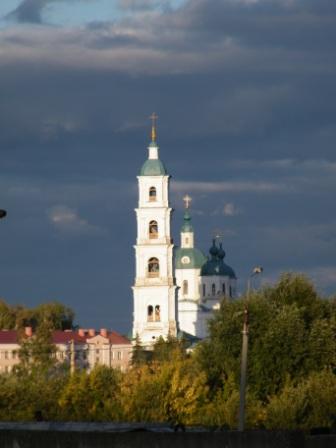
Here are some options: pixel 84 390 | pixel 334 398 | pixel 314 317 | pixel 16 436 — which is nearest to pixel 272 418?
pixel 334 398

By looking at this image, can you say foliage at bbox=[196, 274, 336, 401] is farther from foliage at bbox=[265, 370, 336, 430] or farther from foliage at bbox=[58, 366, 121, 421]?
foliage at bbox=[265, 370, 336, 430]

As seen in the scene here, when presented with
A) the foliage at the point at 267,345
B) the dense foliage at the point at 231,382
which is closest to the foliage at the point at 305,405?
the dense foliage at the point at 231,382

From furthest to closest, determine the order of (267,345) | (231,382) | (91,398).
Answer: (267,345) → (231,382) → (91,398)

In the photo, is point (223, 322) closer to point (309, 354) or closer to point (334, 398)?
point (309, 354)

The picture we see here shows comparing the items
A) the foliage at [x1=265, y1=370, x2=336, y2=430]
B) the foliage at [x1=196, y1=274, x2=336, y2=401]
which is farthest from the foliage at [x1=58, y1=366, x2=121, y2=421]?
the foliage at [x1=265, y1=370, x2=336, y2=430]

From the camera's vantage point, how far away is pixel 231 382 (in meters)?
85.3

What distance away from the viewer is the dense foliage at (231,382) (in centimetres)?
7725

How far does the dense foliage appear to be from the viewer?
7725 cm

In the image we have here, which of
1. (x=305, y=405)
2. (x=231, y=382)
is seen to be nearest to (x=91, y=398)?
(x=231, y=382)

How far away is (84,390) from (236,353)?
10.7 meters

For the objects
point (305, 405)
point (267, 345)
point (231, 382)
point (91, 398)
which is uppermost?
point (267, 345)

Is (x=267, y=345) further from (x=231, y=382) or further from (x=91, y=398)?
(x=91, y=398)

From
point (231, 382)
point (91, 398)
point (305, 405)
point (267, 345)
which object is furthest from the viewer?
point (267, 345)

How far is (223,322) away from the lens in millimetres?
95688
